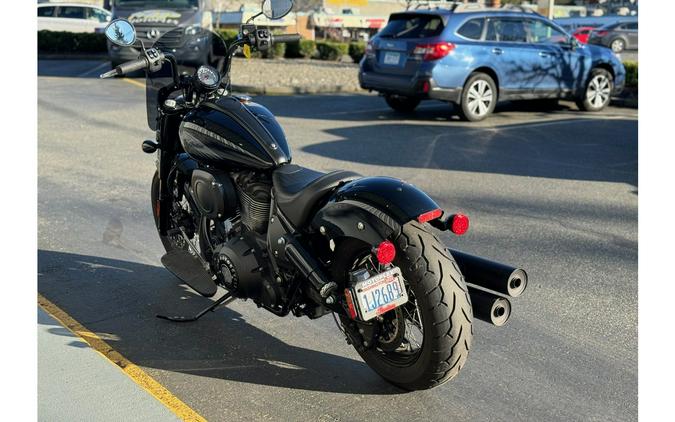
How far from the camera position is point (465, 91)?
1180cm

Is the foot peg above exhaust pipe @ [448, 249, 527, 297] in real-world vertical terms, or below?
below

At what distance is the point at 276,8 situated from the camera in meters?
4.63

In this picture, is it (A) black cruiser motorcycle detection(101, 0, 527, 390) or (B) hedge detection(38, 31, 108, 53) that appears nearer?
(A) black cruiser motorcycle detection(101, 0, 527, 390)

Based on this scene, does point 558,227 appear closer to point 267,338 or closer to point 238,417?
point 267,338

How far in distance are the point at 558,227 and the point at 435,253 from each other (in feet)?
11.1

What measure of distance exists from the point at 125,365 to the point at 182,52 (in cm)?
212

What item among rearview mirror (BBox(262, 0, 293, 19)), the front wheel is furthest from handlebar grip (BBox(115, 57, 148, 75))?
the front wheel

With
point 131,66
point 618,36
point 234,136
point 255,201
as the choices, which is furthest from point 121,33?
point 618,36

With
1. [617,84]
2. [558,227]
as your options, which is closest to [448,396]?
[558,227]

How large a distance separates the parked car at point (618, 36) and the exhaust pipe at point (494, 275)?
2536 cm

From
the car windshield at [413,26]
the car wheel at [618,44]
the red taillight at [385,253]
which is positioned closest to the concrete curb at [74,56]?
the car windshield at [413,26]

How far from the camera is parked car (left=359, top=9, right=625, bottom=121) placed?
38.0 ft

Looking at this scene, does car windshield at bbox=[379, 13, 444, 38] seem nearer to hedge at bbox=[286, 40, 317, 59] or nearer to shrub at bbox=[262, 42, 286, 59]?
shrub at bbox=[262, 42, 286, 59]

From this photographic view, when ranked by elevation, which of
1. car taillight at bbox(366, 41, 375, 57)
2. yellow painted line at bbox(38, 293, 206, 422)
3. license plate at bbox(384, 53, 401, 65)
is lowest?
yellow painted line at bbox(38, 293, 206, 422)
